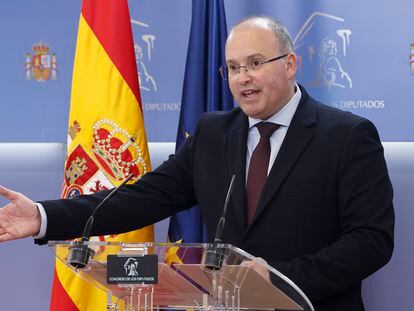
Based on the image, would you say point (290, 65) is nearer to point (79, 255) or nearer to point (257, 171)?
point (257, 171)

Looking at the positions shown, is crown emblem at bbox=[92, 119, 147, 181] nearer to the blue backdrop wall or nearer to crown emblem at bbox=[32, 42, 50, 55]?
the blue backdrop wall

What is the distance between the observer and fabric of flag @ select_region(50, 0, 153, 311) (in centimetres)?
396

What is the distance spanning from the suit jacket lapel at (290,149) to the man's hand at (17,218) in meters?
0.76

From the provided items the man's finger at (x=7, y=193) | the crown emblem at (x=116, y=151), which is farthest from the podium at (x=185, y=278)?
the crown emblem at (x=116, y=151)

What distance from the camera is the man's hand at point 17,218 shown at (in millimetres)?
2648

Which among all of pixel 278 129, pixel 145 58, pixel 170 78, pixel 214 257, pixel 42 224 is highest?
pixel 145 58

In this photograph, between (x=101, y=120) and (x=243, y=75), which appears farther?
(x=101, y=120)

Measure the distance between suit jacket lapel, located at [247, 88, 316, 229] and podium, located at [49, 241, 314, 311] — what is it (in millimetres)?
716

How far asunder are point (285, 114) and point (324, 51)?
1.30 metres

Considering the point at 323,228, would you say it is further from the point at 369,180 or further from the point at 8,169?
the point at 8,169

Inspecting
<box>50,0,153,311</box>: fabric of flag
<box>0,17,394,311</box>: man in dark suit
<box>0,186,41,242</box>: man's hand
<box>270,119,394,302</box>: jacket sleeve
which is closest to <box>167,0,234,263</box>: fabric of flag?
<box>50,0,153,311</box>: fabric of flag

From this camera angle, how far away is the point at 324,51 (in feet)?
14.0

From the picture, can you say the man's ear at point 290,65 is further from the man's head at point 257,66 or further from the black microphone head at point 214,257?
the black microphone head at point 214,257

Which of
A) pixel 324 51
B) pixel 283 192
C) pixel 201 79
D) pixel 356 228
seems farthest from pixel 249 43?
pixel 324 51
